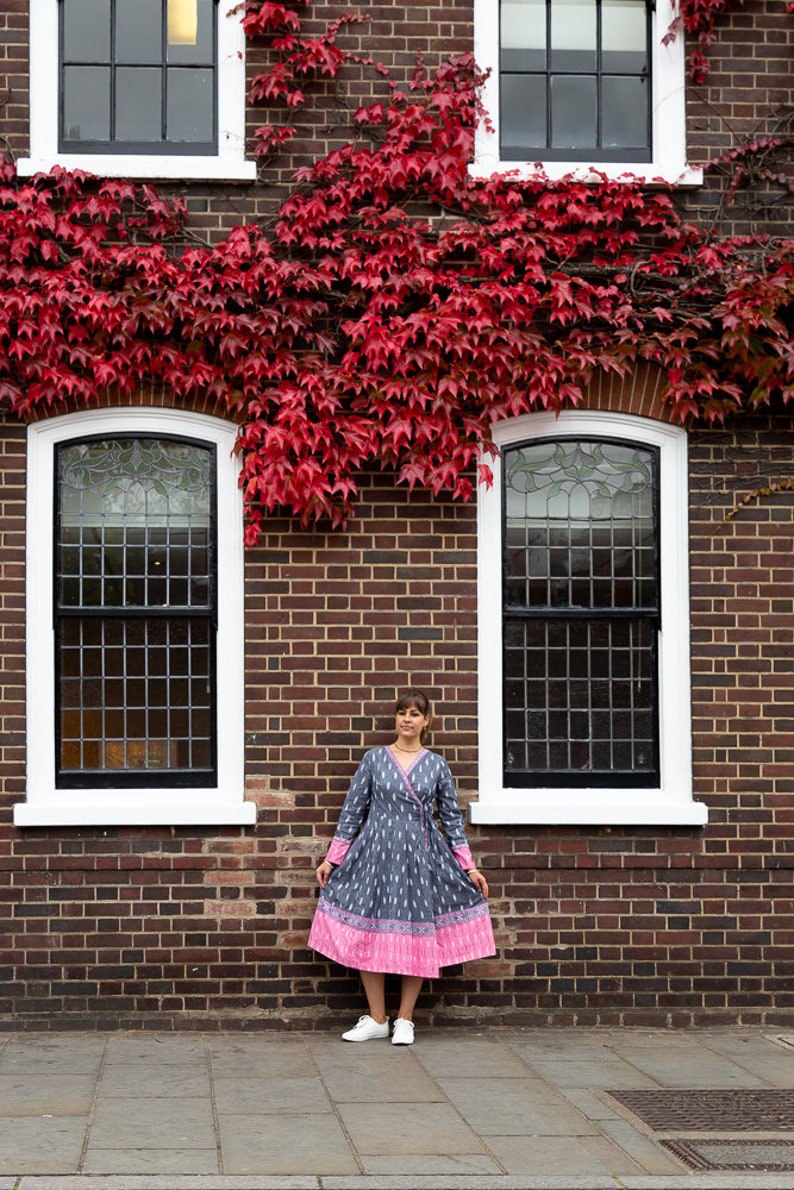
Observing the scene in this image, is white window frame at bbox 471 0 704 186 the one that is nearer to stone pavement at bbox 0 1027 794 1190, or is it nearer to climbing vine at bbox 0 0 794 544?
climbing vine at bbox 0 0 794 544

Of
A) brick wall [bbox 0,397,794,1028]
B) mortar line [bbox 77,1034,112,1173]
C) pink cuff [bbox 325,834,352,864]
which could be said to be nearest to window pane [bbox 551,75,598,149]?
brick wall [bbox 0,397,794,1028]

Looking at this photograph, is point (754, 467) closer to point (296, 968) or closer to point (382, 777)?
point (382, 777)

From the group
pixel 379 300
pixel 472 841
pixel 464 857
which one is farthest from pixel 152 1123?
pixel 379 300

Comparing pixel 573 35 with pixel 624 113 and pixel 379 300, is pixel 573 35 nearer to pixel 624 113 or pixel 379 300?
pixel 624 113

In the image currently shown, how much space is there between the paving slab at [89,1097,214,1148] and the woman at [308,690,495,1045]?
59.1 inches

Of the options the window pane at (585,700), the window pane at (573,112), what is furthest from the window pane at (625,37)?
the window pane at (585,700)

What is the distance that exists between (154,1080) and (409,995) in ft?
5.07

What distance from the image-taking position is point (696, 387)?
8.82 m

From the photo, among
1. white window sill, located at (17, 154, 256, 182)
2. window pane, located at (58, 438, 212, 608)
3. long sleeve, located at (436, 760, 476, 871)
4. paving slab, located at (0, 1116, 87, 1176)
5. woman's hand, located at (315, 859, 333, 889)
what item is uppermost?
white window sill, located at (17, 154, 256, 182)

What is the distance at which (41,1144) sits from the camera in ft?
20.8

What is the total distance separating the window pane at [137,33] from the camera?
29.8ft

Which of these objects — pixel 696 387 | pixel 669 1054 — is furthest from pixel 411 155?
pixel 669 1054

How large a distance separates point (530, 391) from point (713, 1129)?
4.11m

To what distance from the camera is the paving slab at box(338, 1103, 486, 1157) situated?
636 cm
